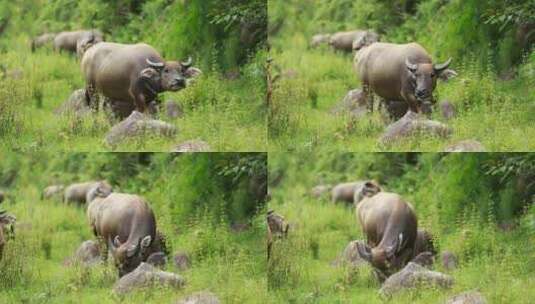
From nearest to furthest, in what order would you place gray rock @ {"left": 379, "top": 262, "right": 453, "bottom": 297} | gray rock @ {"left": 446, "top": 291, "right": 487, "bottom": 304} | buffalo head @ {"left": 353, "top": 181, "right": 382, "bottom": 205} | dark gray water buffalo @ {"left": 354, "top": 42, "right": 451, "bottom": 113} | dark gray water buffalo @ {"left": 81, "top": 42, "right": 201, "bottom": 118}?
gray rock @ {"left": 446, "top": 291, "right": 487, "bottom": 304}
gray rock @ {"left": 379, "top": 262, "right": 453, "bottom": 297}
dark gray water buffalo @ {"left": 354, "top": 42, "right": 451, "bottom": 113}
dark gray water buffalo @ {"left": 81, "top": 42, "right": 201, "bottom": 118}
buffalo head @ {"left": 353, "top": 181, "right": 382, "bottom": 205}

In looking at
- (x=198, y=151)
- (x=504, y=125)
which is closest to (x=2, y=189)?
(x=198, y=151)

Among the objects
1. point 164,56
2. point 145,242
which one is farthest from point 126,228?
point 164,56

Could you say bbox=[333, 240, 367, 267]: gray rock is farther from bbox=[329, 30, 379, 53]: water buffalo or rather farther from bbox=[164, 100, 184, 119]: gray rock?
bbox=[164, 100, 184, 119]: gray rock

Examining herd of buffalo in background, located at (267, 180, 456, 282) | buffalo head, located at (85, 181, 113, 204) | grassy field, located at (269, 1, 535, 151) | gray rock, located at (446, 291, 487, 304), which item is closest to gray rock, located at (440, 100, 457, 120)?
grassy field, located at (269, 1, 535, 151)

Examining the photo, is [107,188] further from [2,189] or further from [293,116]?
[293,116]

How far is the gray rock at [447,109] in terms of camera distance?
914cm

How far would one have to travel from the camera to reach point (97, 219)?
30.8ft

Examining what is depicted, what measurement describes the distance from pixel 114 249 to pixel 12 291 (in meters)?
0.81

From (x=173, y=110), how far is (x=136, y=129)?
0.34 metres

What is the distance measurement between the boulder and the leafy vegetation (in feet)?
2.44

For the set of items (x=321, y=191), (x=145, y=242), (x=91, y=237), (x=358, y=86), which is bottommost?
(x=91, y=237)

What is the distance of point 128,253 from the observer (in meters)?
9.05

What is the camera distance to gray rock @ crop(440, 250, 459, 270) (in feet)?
30.2

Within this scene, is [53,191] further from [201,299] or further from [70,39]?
[201,299]
